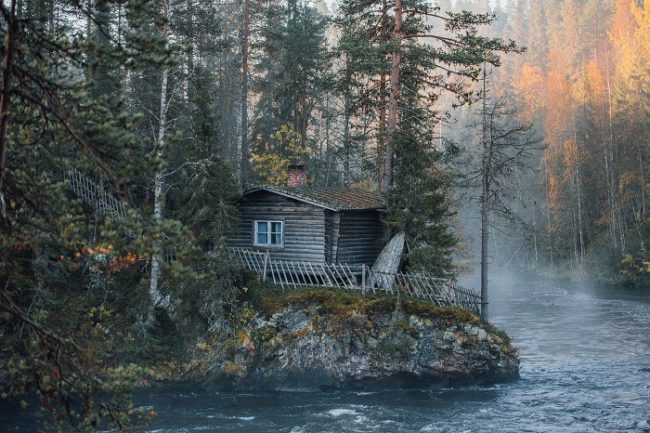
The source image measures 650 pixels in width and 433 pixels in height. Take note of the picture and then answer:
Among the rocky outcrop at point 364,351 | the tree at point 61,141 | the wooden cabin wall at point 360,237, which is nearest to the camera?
the tree at point 61,141

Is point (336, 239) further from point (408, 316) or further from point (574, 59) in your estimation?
point (574, 59)

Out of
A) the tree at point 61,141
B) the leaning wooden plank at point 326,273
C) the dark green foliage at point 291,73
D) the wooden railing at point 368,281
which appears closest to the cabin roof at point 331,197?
the leaning wooden plank at point 326,273

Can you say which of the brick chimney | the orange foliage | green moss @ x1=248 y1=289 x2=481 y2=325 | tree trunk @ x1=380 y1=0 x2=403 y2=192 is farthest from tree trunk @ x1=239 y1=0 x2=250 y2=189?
the orange foliage

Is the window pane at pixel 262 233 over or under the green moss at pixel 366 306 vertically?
over

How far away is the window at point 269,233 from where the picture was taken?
29266mm

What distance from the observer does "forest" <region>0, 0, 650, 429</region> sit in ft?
27.1

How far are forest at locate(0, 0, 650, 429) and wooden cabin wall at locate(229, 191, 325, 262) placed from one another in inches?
79.7

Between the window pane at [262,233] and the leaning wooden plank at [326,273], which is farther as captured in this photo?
the window pane at [262,233]

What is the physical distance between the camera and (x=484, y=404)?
21.5 metres

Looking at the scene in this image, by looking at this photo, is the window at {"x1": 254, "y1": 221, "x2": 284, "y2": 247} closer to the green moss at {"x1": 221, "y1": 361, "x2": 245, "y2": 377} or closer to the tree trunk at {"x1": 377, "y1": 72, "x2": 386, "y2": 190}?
the tree trunk at {"x1": 377, "y1": 72, "x2": 386, "y2": 190}

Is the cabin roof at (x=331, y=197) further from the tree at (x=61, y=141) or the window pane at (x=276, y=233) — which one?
the tree at (x=61, y=141)

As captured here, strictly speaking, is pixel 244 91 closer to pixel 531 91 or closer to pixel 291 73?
pixel 291 73

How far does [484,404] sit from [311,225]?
35.2ft

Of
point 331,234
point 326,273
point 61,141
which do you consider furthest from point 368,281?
point 61,141
